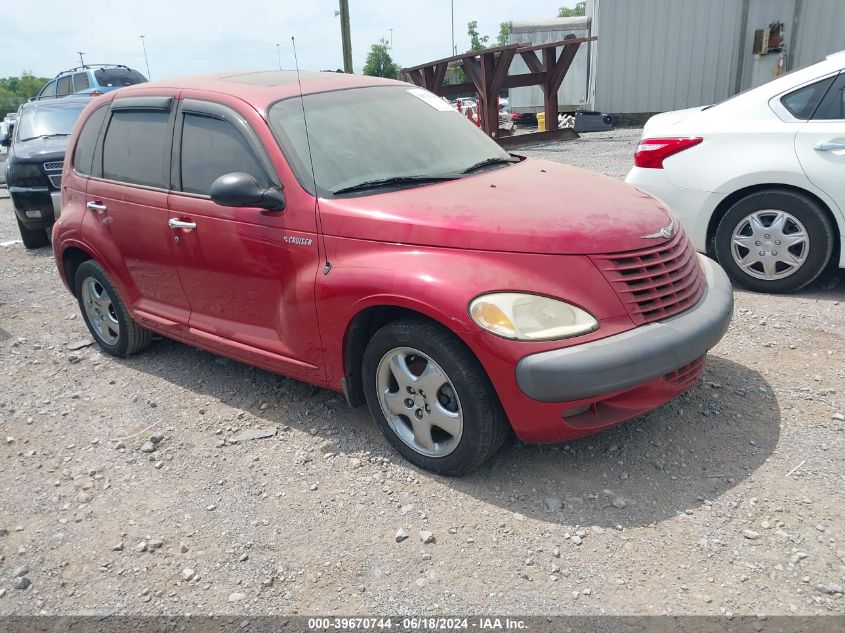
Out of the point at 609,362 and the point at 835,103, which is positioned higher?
the point at 835,103

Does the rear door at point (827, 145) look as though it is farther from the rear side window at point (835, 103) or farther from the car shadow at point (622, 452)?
the car shadow at point (622, 452)

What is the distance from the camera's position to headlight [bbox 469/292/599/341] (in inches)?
110

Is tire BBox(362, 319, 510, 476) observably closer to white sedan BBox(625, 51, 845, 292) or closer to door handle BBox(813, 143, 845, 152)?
white sedan BBox(625, 51, 845, 292)

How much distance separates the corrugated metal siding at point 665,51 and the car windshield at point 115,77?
10.7 m

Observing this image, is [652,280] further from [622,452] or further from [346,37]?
[346,37]

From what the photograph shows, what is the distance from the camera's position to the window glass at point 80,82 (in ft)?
53.3

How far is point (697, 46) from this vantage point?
15.6m

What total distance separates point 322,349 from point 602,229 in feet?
4.69

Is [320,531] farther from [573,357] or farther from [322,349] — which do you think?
[573,357]

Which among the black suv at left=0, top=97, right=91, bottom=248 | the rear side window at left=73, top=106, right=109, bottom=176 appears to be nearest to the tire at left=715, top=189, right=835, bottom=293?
the rear side window at left=73, top=106, right=109, bottom=176

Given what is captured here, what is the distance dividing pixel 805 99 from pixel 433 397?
3.65m

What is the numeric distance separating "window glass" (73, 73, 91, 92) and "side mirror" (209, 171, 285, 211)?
49.5 ft

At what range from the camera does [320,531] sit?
297 cm

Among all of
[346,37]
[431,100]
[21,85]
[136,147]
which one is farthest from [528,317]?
[21,85]
